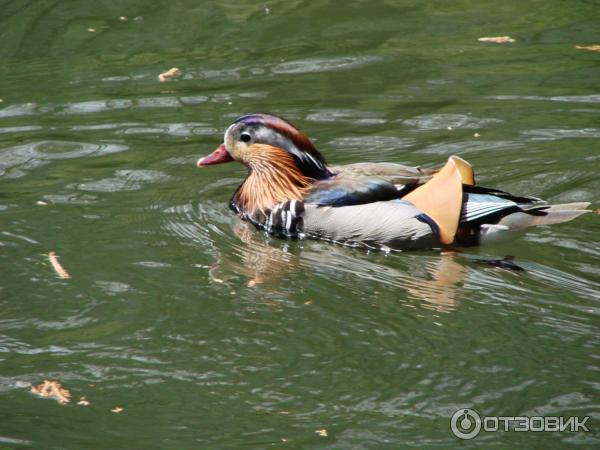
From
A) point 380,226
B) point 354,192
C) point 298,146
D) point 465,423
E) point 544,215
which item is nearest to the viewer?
point 465,423

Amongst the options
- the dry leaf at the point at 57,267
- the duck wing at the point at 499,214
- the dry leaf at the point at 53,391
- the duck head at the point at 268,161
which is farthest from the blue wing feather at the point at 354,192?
the dry leaf at the point at 53,391

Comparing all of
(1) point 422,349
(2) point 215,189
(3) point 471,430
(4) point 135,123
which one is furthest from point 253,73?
(3) point 471,430

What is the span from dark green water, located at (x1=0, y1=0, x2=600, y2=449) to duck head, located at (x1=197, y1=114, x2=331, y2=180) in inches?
16.2

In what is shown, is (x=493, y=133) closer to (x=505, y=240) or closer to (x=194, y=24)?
(x=505, y=240)

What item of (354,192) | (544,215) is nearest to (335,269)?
(354,192)

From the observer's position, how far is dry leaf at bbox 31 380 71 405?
5738mm

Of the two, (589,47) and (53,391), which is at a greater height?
(589,47)

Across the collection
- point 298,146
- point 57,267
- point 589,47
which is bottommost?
point 57,267

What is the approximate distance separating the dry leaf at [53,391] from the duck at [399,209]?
2.73 m

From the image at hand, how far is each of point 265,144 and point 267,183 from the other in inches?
12.5

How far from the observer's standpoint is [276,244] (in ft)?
26.6

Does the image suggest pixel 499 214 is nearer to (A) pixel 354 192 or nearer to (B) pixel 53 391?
(A) pixel 354 192

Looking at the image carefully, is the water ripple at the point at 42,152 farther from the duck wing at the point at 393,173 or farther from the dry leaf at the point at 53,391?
the dry leaf at the point at 53,391

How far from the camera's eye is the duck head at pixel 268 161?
27.9 feet
